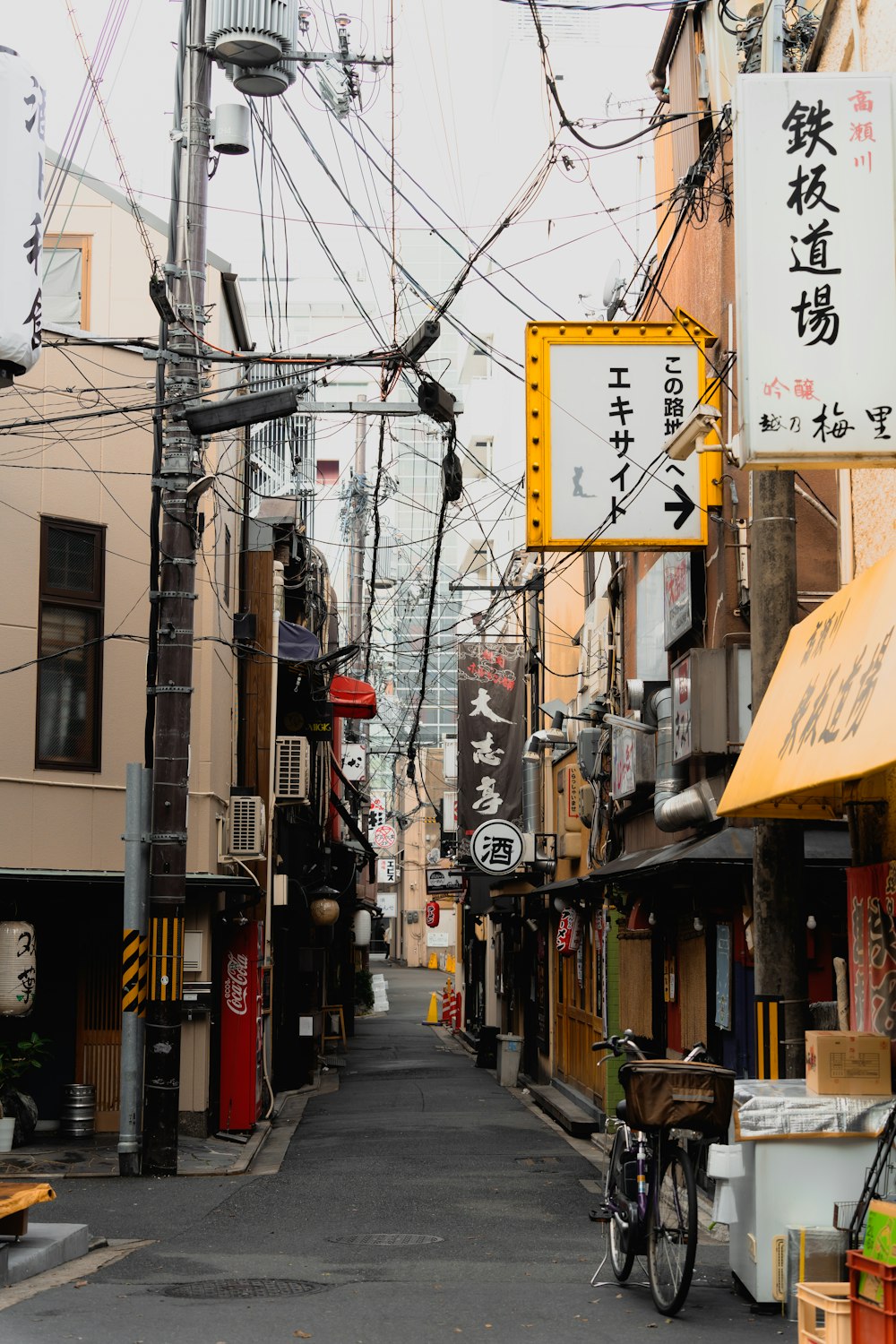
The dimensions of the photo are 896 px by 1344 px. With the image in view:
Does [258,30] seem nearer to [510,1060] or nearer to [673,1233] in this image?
[673,1233]

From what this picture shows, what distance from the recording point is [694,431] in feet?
35.0

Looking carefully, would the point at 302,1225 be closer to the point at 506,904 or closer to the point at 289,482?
the point at 506,904

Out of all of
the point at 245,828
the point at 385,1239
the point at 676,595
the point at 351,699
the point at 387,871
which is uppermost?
the point at 351,699

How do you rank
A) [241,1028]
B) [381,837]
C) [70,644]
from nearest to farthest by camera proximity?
1. [70,644]
2. [241,1028]
3. [381,837]

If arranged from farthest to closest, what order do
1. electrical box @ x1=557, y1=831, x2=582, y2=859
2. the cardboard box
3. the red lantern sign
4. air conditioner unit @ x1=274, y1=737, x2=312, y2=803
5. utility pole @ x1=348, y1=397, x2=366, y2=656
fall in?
utility pole @ x1=348, y1=397, x2=366, y2=656 < electrical box @ x1=557, y1=831, x2=582, y2=859 < air conditioner unit @ x1=274, y1=737, x2=312, y2=803 < the red lantern sign < the cardboard box

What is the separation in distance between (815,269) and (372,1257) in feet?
25.7

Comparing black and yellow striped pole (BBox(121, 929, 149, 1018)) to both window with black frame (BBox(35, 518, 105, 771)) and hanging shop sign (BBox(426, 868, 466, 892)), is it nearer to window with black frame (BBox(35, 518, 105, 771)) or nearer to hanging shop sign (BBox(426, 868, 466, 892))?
window with black frame (BBox(35, 518, 105, 771))

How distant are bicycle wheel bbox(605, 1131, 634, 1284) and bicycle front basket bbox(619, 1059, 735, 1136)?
0.98 meters

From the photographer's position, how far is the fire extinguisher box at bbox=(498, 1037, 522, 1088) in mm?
29297

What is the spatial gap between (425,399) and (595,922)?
1087 centimetres

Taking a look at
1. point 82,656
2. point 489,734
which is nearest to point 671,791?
point 82,656

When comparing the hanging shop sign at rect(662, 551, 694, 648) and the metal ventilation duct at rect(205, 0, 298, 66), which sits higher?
the metal ventilation duct at rect(205, 0, 298, 66)

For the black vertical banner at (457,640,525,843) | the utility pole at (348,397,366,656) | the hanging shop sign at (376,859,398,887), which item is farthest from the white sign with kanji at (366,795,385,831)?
the black vertical banner at (457,640,525,843)

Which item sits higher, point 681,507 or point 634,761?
point 681,507
